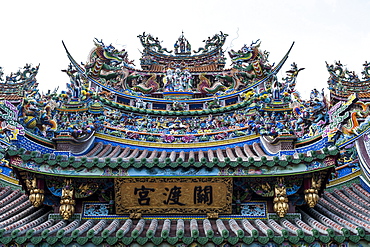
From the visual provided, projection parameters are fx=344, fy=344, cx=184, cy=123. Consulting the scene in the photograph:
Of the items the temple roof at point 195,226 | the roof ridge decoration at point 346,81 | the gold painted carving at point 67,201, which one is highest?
the roof ridge decoration at point 346,81

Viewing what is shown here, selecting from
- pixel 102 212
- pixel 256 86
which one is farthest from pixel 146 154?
pixel 256 86

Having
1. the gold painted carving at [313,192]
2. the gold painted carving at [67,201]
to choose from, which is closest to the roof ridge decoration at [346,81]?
the gold painted carving at [313,192]

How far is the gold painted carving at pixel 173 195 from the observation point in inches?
313

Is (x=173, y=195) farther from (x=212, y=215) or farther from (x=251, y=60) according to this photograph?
(x=251, y=60)

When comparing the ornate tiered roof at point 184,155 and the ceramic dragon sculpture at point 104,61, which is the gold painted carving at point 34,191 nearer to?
the ornate tiered roof at point 184,155

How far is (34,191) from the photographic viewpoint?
7.69 meters

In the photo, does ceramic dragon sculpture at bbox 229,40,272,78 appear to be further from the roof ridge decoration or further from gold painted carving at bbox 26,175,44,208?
gold painted carving at bbox 26,175,44,208

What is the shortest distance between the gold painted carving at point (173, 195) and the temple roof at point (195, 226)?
0.23 metres

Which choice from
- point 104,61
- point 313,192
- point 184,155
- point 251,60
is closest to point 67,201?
point 184,155

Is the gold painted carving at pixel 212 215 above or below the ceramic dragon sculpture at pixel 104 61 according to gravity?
below

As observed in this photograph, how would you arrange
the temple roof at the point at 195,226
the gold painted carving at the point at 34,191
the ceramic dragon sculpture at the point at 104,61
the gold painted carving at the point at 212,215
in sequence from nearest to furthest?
the temple roof at the point at 195,226 → the gold painted carving at the point at 34,191 → the gold painted carving at the point at 212,215 → the ceramic dragon sculpture at the point at 104,61

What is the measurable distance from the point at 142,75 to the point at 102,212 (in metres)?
8.61

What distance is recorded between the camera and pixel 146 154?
11023mm

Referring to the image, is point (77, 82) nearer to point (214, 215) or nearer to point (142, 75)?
point (142, 75)
